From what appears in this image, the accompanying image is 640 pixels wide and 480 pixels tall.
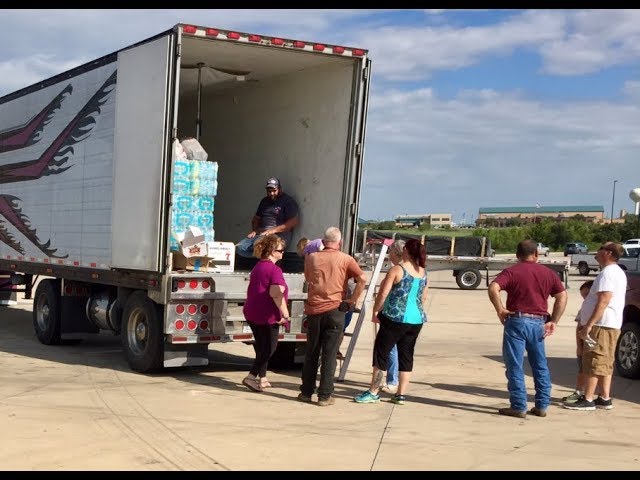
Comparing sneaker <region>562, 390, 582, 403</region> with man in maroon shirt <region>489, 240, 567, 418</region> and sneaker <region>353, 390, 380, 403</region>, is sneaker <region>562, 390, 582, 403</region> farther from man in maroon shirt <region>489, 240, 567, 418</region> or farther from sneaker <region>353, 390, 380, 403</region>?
sneaker <region>353, 390, 380, 403</region>

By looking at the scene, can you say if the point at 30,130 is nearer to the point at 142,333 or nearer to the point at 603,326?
the point at 142,333

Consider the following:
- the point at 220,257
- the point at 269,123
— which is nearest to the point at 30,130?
the point at 269,123

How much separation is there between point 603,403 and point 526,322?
149cm

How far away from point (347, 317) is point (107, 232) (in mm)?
3065

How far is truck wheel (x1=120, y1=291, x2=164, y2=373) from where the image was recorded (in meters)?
10.3

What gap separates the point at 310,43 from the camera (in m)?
10.6

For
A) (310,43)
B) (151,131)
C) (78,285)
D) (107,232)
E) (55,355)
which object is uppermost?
(310,43)

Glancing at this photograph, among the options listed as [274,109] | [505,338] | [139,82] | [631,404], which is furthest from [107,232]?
[631,404]

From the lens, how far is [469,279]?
3159 cm

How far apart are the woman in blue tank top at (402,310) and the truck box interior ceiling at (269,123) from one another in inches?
87.7

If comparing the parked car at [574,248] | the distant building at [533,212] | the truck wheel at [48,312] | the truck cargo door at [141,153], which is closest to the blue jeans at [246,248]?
the truck cargo door at [141,153]

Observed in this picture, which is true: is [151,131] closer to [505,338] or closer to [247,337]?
[247,337]

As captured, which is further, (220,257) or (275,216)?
(275,216)

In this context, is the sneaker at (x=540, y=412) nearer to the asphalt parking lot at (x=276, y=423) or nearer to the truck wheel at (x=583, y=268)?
the asphalt parking lot at (x=276, y=423)
